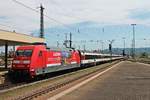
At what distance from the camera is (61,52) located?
35.6 meters

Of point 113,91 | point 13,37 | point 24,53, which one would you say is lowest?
point 113,91

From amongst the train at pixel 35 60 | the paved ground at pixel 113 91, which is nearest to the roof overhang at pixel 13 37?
the train at pixel 35 60

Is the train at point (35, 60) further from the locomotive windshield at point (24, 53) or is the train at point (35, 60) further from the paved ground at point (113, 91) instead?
the paved ground at point (113, 91)

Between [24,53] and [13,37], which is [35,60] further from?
[13,37]

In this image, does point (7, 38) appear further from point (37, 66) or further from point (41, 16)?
point (41, 16)

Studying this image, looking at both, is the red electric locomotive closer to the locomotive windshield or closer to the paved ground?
the locomotive windshield

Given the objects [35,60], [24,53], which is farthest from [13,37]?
[35,60]

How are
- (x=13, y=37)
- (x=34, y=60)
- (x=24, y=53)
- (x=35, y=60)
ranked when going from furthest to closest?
(x=13, y=37) < (x=24, y=53) < (x=35, y=60) < (x=34, y=60)

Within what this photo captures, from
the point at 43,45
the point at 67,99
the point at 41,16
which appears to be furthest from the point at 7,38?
the point at 67,99

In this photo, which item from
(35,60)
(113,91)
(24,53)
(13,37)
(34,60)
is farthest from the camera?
(13,37)

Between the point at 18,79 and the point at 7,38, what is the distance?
27.2 feet

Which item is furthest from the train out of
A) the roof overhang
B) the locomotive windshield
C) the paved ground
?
the roof overhang

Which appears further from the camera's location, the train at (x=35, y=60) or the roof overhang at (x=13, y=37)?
the roof overhang at (x=13, y=37)

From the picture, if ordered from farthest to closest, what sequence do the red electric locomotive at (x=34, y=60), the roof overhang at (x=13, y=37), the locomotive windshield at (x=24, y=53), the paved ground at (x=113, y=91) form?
the roof overhang at (x=13, y=37) < the locomotive windshield at (x=24, y=53) < the red electric locomotive at (x=34, y=60) < the paved ground at (x=113, y=91)
